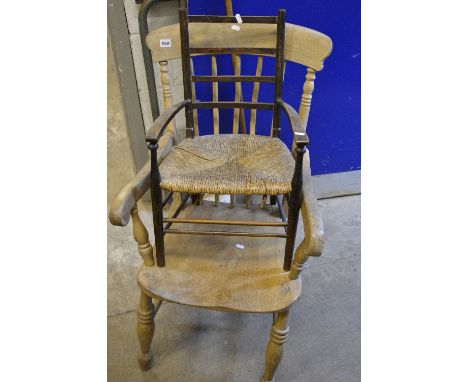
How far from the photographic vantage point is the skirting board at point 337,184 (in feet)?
7.52

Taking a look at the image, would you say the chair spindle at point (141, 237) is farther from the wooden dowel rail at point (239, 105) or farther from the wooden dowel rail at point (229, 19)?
the wooden dowel rail at point (229, 19)

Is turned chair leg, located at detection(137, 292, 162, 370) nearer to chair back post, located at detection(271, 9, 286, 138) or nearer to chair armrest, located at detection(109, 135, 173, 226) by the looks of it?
chair armrest, located at detection(109, 135, 173, 226)

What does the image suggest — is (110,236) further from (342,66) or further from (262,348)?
(342,66)

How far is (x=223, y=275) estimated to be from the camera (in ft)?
3.90

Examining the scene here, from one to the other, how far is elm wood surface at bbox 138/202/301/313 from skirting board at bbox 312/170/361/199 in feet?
3.26

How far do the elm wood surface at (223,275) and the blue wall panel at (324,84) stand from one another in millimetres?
842

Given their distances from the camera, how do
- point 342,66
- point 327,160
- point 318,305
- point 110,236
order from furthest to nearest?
point 327,160, point 110,236, point 342,66, point 318,305

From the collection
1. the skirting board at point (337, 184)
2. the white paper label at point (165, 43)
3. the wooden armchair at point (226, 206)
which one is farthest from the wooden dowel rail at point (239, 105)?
the skirting board at point (337, 184)

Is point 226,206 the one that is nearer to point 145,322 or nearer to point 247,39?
point 145,322

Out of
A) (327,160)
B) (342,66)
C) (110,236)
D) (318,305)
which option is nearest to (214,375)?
(318,305)

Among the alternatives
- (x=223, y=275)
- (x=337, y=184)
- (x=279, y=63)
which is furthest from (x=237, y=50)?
(x=337, y=184)

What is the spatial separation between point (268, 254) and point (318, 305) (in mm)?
545

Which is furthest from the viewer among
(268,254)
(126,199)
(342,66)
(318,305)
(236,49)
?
(342,66)

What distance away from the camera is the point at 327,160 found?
7.29 feet
